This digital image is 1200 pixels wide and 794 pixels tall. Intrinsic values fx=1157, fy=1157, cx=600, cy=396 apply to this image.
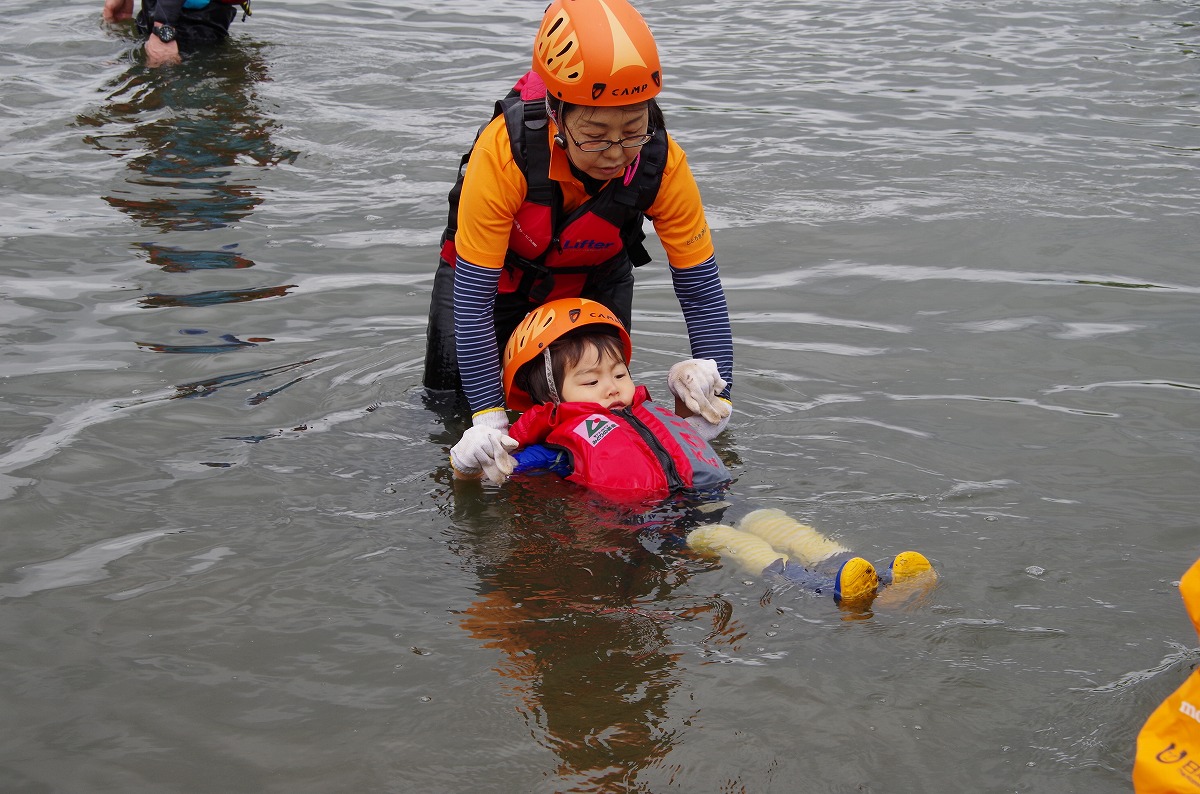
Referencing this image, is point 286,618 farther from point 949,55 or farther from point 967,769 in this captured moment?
point 949,55

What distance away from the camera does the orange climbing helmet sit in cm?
432

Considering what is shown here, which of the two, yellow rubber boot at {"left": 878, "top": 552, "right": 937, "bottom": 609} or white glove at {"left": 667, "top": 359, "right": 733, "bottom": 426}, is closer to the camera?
yellow rubber boot at {"left": 878, "top": 552, "right": 937, "bottom": 609}

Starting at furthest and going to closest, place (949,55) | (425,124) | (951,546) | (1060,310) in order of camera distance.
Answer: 1. (949,55)
2. (425,124)
3. (1060,310)
4. (951,546)

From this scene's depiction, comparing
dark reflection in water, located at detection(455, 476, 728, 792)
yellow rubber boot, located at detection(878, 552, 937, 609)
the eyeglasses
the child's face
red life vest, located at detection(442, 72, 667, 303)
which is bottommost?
dark reflection in water, located at detection(455, 476, 728, 792)

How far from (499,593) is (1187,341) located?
438cm

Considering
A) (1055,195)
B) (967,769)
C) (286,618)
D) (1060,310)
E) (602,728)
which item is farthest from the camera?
(1055,195)

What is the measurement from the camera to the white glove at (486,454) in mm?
4664

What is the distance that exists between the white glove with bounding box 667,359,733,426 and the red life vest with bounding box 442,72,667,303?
2.15 feet

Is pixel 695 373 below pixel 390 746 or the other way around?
the other way around

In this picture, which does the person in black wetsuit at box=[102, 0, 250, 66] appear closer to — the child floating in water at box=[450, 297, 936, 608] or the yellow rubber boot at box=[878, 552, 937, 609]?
the child floating in water at box=[450, 297, 936, 608]

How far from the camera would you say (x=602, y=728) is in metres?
3.42

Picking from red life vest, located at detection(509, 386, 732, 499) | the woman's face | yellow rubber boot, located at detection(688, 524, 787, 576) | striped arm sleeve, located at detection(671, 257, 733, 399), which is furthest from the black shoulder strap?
yellow rubber boot, located at detection(688, 524, 787, 576)

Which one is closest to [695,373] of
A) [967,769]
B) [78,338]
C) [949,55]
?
[967,769]

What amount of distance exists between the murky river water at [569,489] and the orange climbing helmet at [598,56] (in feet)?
5.53
